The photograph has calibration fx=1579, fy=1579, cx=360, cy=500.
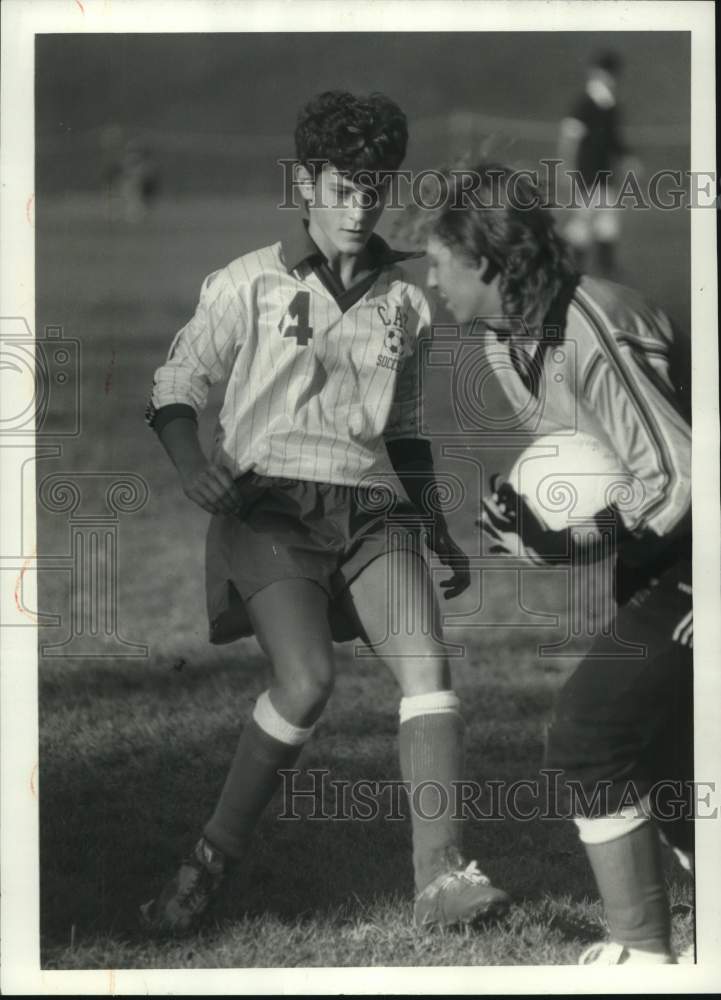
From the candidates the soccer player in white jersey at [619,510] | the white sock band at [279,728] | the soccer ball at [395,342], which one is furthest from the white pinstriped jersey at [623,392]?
the white sock band at [279,728]

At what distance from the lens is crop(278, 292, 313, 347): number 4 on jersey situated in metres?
3.82

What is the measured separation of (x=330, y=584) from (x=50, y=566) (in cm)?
70

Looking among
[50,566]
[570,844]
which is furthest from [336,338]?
[570,844]

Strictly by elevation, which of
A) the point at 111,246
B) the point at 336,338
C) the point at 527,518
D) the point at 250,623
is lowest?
the point at 250,623

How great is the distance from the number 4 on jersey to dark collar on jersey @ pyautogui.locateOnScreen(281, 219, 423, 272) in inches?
3.5

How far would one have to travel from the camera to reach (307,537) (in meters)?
3.84

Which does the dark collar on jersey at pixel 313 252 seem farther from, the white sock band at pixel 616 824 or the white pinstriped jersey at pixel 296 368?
the white sock band at pixel 616 824

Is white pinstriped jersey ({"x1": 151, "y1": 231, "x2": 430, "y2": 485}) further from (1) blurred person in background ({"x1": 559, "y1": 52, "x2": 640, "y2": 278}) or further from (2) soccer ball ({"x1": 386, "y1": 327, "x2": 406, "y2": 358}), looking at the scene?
(1) blurred person in background ({"x1": 559, "y1": 52, "x2": 640, "y2": 278})

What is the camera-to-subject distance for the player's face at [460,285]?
3869 mm

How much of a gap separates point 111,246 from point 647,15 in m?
1.44

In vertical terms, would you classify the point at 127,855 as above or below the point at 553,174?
below

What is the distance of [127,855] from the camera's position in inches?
155

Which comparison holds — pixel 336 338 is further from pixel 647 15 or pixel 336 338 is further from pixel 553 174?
pixel 647 15

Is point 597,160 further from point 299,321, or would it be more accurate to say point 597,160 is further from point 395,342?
point 299,321
